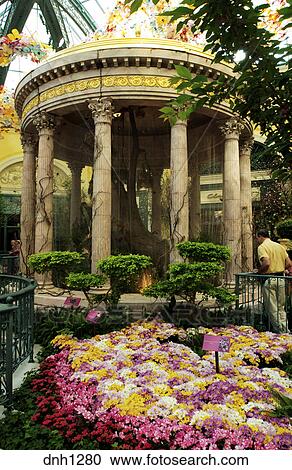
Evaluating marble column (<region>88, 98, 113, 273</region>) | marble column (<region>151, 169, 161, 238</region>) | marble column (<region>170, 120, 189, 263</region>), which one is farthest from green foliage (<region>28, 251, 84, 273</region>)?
marble column (<region>151, 169, 161, 238</region>)

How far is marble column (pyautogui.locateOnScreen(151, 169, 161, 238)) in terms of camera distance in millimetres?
14750

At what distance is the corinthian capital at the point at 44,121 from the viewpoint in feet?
34.8

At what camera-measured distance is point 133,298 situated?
28.9ft

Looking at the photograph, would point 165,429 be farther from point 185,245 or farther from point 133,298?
point 133,298

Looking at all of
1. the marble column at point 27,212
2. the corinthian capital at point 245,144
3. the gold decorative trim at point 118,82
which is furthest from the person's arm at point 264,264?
the marble column at point 27,212

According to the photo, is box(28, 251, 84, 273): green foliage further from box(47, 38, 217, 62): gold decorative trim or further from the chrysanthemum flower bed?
box(47, 38, 217, 62): gold decorative trim

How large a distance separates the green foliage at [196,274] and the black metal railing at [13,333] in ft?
8.12

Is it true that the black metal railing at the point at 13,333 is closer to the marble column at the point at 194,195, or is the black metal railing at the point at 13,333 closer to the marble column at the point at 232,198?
the marble column at the point at 232,198

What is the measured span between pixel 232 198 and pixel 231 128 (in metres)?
2.26

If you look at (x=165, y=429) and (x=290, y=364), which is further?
(x=290, y=364)

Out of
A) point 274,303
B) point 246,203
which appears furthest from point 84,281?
point 246,203
